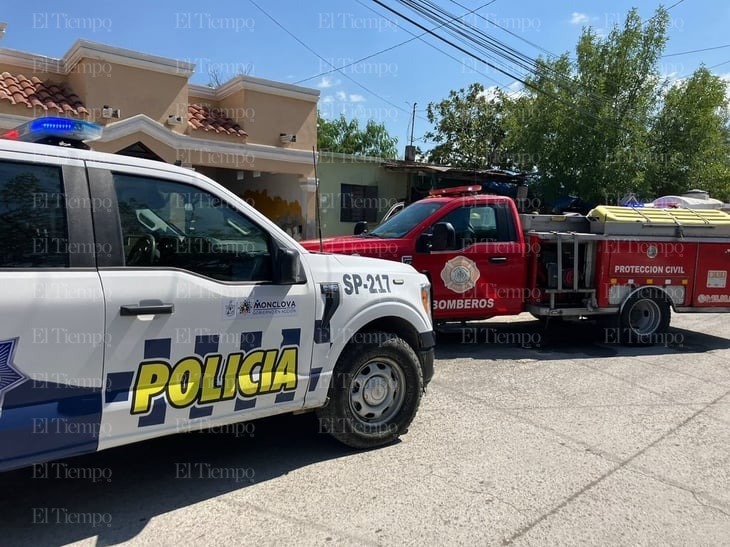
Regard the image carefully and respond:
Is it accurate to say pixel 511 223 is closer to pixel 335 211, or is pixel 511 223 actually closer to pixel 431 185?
pixel 335 211

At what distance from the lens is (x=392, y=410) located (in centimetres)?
435

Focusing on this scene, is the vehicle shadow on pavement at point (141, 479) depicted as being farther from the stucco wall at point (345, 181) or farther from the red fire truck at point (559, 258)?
the stucco wall at point (345, 181)

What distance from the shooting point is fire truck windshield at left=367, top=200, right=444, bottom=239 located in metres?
7.30

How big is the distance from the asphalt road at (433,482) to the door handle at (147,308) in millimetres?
1216

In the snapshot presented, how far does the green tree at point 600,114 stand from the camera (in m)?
17.9

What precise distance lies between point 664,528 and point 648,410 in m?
2.34

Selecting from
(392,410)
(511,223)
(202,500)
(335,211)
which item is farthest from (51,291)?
(335,211)

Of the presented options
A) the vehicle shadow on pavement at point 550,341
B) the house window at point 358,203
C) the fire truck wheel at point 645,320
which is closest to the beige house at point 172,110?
the house window at point 358,203

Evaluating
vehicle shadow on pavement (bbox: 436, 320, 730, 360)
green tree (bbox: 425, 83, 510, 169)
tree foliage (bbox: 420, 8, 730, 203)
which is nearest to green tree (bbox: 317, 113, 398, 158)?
green tree (bbox: 425, 83, 510, 169)

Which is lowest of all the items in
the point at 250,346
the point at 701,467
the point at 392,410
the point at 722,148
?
the point at 701,467

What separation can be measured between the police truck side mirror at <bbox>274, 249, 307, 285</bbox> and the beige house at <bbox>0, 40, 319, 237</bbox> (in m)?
8.28

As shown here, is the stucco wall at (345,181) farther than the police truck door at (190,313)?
Yes

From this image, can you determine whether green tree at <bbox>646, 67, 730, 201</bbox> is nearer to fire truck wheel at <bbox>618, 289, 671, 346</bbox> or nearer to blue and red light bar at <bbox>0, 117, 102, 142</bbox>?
fire truck wheel at <bbox>618, 289, 671, 346</bbox>

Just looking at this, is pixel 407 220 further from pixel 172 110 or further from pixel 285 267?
pixel 172 110
